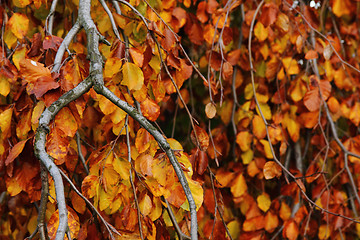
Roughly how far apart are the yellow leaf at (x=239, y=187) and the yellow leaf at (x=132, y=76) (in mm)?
657

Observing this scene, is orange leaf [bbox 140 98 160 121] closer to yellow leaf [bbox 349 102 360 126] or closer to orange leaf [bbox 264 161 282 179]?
orange leaf [bbox 264 161 282 179]

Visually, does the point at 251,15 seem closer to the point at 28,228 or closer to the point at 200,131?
the point at 200,131

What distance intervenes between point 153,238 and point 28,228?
1.60 ft

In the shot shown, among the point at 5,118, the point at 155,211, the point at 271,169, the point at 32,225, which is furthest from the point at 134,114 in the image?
the point at 32,225

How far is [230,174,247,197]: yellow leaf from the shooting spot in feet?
4.39

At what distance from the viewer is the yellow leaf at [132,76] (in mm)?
770

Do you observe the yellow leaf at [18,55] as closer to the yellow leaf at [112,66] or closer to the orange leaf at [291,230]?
the yellow leaf at [112,66]

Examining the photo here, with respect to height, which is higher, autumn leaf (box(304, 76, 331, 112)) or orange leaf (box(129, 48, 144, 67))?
orange leaf (box(129, 48, 144, 67))

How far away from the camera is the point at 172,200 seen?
Answer: 0.77 metres

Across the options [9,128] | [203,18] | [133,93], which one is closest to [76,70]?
[133,93]

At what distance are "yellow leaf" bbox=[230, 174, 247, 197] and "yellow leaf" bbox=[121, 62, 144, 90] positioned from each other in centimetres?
66

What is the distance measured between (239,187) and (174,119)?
0.94ft

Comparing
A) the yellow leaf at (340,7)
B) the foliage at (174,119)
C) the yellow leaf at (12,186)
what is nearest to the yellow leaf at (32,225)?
the foliage at (174,119)

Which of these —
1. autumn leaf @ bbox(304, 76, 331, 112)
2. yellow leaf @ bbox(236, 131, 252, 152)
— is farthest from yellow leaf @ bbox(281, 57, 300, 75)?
yellow leaf @ bbox(236, 131, 252, 152)
